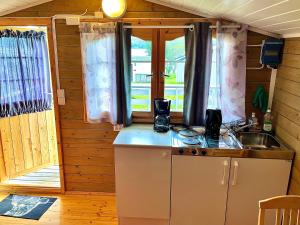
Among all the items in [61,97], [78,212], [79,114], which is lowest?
[78,212]

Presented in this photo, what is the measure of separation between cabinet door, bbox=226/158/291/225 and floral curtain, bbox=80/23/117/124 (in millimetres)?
1258

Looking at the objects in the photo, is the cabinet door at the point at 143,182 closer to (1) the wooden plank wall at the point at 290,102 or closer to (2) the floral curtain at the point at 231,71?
(2) the floral curtain at the point at 231,71

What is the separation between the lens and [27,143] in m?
3.43

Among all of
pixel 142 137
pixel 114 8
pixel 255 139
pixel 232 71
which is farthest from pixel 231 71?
pixel 114 8

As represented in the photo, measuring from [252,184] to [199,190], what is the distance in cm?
43

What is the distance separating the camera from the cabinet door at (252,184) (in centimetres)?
207

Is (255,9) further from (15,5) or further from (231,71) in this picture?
(15,5)

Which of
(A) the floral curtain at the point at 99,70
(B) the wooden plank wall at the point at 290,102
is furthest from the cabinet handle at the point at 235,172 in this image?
(A) the floral curtain at the point at 99,70

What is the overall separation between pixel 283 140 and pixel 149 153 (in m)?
1.15

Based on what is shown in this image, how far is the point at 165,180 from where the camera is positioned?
2230 mm

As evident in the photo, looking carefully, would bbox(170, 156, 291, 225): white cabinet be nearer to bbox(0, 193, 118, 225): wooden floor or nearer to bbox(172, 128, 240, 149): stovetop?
bbox(172, 128, 240, 149): stovetop

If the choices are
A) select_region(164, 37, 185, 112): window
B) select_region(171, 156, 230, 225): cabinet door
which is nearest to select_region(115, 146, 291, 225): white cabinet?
select_region(171, 156, 230, 225): cabinet door

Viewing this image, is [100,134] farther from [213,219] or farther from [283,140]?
[283,140]

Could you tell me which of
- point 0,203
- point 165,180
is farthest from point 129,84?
point 0,203
